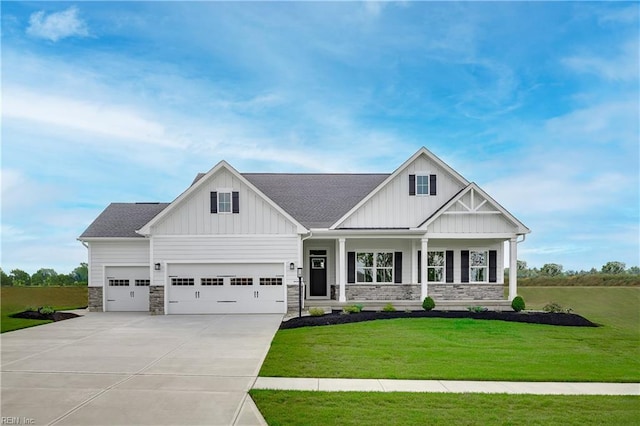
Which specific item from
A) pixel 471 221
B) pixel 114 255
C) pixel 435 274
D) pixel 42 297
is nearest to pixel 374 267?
pixel 435 274

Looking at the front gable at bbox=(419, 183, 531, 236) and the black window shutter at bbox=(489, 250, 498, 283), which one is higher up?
the front gable at bbox=(419, 183, 531, 236)

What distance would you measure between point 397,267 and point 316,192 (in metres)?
5.90

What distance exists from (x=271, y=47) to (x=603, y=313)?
59.7ft

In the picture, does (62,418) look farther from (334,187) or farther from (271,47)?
(334,187)

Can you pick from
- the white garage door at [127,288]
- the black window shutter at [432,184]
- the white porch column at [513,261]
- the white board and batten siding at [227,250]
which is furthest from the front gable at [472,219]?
the white garage door at [127,288]

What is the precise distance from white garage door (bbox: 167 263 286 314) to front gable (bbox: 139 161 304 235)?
4.93ft

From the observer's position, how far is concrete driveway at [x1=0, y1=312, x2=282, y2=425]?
6.11 meters

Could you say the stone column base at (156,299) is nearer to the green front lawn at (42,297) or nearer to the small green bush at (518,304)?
the green front lawn at (42,297)

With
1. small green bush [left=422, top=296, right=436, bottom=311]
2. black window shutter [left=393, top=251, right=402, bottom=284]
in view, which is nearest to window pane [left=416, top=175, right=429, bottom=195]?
black window shutter [left=393, top=251, right=402, bottom=284]

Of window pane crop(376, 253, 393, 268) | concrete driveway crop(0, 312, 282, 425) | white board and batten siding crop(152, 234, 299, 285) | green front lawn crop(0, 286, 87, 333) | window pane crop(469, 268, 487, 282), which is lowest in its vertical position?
green front lawn crop(0, 286, 87, 333)

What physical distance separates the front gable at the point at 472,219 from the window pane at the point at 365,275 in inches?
128

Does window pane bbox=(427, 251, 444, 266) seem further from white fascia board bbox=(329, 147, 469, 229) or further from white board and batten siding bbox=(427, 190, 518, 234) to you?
white fascia board bbox=(329, 147, 469, 229)

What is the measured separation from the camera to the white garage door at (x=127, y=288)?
62.6 ft

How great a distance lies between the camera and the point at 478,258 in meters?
19.5
